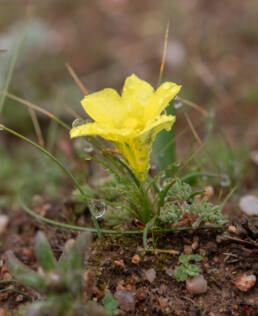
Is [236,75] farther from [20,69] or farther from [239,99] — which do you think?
[20,69]

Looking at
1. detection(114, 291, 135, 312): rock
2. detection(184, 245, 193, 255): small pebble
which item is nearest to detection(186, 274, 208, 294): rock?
detection(184, 245, 193, 255): small pebble

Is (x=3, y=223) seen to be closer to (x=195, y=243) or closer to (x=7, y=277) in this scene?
(x=7, y=277)

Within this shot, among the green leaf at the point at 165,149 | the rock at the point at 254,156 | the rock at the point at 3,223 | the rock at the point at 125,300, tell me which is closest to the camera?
the rock at the point at 125,300

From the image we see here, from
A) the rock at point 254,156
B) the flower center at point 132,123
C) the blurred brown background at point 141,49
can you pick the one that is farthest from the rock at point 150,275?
the blurred brown background at point 141,49

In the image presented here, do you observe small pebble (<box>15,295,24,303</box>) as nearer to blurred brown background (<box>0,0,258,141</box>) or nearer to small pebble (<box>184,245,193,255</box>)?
small pebble (<box>184,245,193,255</box>)

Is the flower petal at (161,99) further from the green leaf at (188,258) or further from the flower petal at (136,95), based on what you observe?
the green leaf at (188,258)

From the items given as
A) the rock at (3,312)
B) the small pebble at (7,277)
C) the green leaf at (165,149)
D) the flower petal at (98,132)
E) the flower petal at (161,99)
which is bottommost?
the rock at (3,312)
